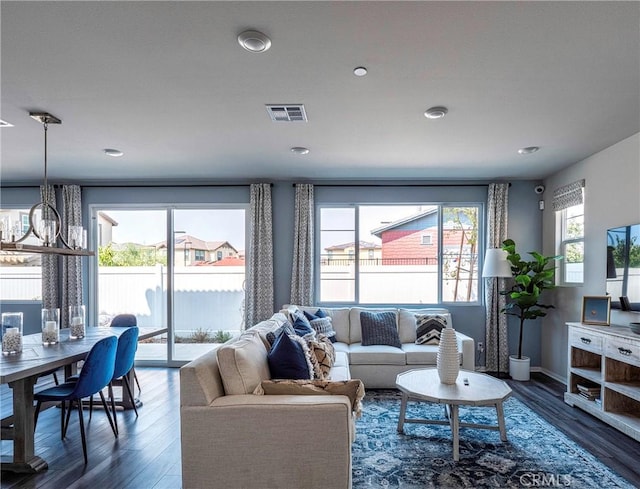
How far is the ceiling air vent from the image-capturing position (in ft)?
10.0

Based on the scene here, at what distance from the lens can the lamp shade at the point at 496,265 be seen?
507 cm

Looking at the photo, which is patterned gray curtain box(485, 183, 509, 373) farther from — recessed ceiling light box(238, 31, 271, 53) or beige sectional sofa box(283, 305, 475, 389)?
recessed ceiling light box(238, 31, 271, 53)

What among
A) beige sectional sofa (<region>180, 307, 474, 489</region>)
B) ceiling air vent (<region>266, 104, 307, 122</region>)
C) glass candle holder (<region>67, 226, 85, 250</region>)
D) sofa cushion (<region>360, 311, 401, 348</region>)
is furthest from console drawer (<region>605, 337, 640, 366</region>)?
glass candle holder (<region>67, 226, 85, 250</region>)

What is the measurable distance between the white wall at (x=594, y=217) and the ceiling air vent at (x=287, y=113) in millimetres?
3101

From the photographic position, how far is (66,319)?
5781 mm

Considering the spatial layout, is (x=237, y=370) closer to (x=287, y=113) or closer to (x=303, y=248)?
(x=287, y=113)

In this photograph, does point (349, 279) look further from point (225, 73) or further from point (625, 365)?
point (225, 73)

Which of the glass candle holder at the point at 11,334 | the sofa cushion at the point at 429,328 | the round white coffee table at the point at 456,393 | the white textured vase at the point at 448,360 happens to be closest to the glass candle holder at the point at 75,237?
the glass candle holder at the point at 11,334

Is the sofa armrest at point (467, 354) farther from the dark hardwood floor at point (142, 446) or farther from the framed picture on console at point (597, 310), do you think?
the framed picture on console at point (597, 310)

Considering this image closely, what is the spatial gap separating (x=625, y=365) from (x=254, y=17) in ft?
13.3

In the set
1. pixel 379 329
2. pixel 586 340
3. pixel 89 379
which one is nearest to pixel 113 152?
pixel 89 379

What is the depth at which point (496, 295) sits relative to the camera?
213 inches

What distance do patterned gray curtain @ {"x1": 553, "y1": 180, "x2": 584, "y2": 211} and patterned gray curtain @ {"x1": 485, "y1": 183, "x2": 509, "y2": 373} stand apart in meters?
0.60

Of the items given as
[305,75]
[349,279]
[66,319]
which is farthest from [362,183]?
[66,319]
